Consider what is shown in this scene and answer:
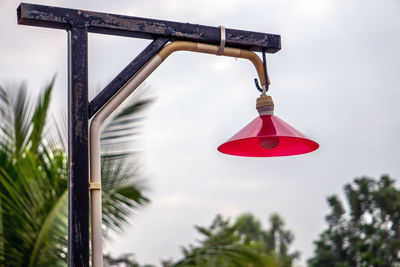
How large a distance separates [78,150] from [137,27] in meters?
0.67

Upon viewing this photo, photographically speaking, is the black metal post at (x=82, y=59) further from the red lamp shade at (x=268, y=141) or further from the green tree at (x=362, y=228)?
the green tree at (x=362, y=228)

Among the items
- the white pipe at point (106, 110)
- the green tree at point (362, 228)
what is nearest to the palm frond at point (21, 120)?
the white pipe at point (106, 110)

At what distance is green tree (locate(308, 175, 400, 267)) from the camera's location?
985 inches

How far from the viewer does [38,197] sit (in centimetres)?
586

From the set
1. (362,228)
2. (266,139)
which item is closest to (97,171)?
(266,139)

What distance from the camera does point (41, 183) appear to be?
595cm

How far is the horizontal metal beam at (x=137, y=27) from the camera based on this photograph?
8.64 feet

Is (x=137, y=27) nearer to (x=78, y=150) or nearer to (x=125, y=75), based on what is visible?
(x=125, y=75)

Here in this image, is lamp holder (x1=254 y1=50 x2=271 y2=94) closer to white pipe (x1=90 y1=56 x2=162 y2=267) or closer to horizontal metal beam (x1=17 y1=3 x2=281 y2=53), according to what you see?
horizontal metal beam (x1=17 y1=3 x2=281 y2=53)

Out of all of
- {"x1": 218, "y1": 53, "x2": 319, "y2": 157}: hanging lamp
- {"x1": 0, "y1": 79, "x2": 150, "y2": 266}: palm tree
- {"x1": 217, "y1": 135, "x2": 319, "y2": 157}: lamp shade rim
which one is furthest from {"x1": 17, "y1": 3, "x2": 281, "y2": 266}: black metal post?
{"x1": 0, "y1": 79, "x2": 150, "y2": 266}: palm tree

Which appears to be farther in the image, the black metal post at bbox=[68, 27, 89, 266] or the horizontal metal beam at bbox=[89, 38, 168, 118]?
the horizontal metal beam at bbox=[89, 38, 168, 118]

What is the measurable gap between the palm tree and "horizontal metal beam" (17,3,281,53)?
131 inches

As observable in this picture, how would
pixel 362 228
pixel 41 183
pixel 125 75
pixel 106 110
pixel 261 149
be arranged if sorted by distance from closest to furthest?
pixel 106 110, pixel 125 75, pixel 261 149, pixel 41 183, pixel 362 228

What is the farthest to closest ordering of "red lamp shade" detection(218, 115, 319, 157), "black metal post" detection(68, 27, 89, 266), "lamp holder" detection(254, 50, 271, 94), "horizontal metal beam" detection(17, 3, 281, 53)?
"lamp holder" detection(254, 50, 271, 94)
"red lamp shade" detection(218, 115, 319, 157)
"horizontal metal beam" detection(17, 3, 281, 53)
"black metal post" detection(68, 27, 89, 266)
